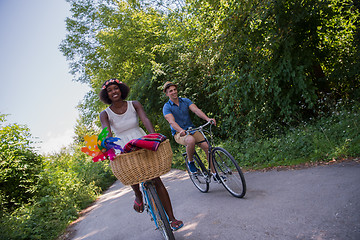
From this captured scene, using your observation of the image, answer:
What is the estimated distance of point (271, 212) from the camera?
11.5 feet

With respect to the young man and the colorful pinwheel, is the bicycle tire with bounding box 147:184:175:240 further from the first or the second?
the young man

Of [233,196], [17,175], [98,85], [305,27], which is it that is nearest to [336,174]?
[233,196]

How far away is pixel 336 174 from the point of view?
4.24 meters

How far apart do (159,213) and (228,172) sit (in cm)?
190

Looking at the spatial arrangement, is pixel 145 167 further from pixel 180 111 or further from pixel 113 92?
pixel 180 111

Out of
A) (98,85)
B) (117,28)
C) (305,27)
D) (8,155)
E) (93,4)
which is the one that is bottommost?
(8,155)

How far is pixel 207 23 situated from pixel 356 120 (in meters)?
4.46

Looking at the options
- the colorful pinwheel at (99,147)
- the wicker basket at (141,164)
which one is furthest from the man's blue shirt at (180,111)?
the colorful pinwheel at (99,147)

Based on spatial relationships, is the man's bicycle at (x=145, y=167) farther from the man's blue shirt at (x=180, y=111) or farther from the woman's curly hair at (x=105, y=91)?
the man's blue shirt at (x=180, y=111)

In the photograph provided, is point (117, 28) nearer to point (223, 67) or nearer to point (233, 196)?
point (223, 67)

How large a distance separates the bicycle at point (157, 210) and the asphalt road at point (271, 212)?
1.70ft

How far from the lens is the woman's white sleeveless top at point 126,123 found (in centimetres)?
355

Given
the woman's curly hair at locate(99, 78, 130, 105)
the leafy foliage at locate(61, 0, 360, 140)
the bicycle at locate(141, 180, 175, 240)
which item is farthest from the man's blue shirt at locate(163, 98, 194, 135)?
the leafy foliage at locate(61, 0, 360, 140)

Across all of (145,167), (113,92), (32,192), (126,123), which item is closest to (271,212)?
(145,167)
